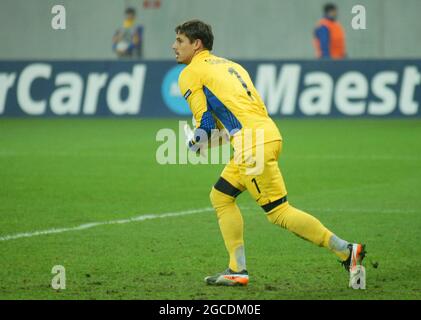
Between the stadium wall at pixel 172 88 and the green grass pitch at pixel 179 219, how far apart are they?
2714 millimetres

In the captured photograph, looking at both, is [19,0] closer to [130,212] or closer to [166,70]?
[166,70]

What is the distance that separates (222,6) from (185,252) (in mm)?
23016

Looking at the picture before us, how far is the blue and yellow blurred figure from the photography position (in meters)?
7.61

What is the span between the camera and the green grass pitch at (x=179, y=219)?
782 cm

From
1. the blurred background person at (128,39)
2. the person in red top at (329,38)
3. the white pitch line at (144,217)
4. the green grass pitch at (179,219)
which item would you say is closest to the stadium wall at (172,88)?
the person in red top at (329,38)

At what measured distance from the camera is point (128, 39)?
28438mm

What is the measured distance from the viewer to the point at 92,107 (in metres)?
23.7

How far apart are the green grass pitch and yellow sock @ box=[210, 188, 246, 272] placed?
24 centimetres

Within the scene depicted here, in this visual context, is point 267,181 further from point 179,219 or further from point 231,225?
point 179,219

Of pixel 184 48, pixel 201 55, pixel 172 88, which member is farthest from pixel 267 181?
pixel 172 88
